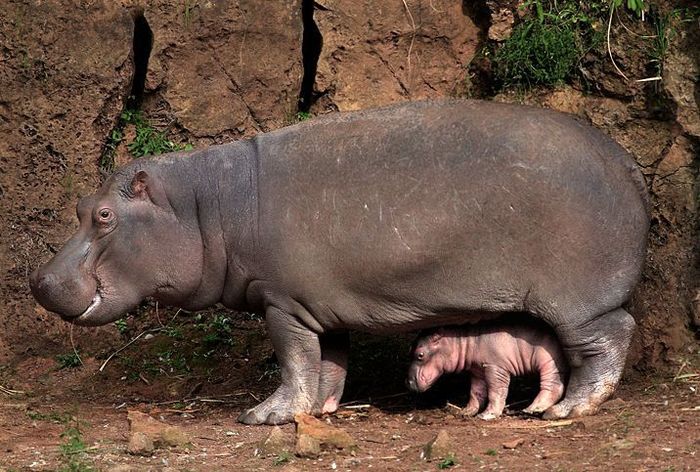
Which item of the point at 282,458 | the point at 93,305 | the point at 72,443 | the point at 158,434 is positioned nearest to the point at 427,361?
the point at 282,458

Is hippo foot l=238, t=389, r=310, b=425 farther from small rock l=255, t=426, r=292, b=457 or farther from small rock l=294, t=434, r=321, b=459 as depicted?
small rock l=294, t=434, r=321, b=459

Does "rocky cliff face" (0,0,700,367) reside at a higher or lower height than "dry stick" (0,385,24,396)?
higher

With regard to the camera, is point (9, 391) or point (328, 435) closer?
point (328, 435)

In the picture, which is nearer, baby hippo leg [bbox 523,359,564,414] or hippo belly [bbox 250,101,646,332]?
hippo belly [bbox 250,101,646,332]

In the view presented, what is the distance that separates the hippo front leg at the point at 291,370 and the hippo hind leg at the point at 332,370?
159 millimetres

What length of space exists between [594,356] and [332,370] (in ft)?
5.54

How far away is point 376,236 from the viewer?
25.5 ft

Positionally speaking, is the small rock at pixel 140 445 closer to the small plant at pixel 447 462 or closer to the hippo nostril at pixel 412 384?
the small plant at pixel 447 462

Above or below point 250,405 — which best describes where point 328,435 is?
above

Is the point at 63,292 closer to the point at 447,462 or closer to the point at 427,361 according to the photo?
the point at 427,361

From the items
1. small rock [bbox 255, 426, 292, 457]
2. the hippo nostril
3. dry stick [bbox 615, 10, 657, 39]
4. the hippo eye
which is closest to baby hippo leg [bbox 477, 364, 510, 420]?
the hippo nostril

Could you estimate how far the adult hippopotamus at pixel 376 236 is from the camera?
7609 millimetres

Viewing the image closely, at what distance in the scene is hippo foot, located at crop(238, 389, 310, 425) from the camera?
7.97 m

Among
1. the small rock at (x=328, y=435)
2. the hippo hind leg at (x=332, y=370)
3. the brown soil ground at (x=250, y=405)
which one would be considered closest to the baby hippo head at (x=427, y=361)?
the brown soil ground at (x=250, y=405)
